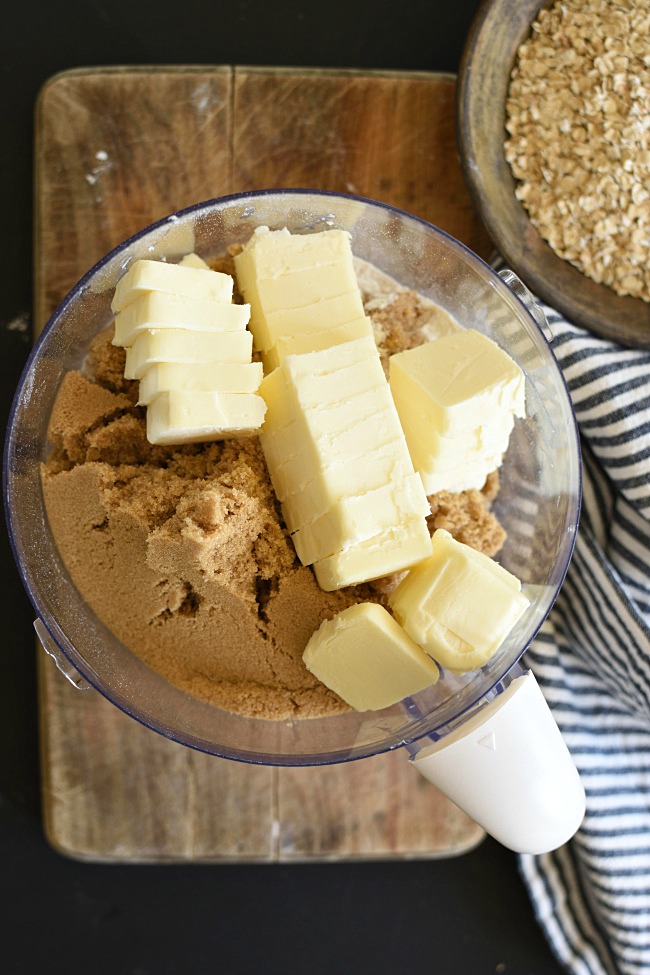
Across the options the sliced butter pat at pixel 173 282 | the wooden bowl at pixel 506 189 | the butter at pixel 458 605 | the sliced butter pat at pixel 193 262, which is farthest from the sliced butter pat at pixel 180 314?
the wooden bowl at pixel 506 189

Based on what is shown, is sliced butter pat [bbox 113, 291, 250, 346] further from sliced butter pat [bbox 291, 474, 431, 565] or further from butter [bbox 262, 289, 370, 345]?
sliced butter pat [bbox 291, 474, 431, 565]

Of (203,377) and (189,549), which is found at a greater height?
(203,377)

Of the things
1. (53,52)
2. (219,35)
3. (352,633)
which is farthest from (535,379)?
(53,52)

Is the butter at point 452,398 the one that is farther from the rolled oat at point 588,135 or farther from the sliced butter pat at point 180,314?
the rolled oat at point 588,135

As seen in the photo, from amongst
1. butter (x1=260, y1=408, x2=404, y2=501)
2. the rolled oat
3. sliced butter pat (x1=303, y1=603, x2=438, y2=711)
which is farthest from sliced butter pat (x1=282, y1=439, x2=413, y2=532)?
the rolled oat

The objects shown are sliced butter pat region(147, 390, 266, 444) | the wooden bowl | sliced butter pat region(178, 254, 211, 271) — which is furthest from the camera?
the wooden bowl

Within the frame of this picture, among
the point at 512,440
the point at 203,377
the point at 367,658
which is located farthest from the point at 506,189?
the point at 367,658

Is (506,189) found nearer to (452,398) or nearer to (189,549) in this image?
(452,398)
